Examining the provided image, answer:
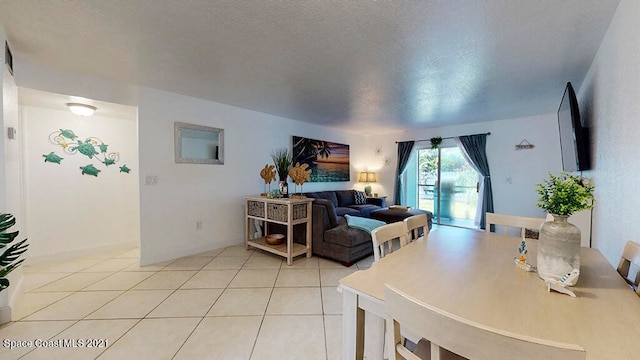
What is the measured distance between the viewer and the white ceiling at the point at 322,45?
1.57 meters

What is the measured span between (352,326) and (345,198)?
14.5 ft

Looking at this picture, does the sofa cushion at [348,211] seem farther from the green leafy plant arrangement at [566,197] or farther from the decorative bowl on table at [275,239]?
the green leafy plant arrangement at [566,197]

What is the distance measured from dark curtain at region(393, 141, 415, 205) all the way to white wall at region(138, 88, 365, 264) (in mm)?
2970

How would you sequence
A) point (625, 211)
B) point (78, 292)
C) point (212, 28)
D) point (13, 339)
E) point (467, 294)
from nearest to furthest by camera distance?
point (467, 294) < point (625, 211) < point (13, 339) < point (212, 28) < point (78, 292)

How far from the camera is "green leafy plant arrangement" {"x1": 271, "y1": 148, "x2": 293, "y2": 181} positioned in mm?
3619

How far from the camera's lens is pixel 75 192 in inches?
130

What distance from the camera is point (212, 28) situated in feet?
5.83

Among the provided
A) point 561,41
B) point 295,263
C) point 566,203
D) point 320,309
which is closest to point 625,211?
point 566,203

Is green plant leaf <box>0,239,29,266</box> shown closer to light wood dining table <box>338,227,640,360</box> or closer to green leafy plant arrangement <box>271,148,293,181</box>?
light wood dining table <box>338,227,640,360</box>

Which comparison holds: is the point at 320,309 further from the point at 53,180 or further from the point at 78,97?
the point at 53,180

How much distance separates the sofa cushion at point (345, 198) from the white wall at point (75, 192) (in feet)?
12.1

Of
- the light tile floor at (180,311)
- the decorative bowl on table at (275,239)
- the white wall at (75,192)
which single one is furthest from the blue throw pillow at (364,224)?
the white wall at (75,192)

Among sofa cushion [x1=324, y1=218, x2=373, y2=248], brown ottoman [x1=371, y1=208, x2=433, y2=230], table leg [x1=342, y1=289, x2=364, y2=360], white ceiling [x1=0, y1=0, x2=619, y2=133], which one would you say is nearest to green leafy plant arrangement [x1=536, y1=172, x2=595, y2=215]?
table leg [x1=342, y1=289, x2=364, y2=360]

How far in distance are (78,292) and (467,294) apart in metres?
3.36
